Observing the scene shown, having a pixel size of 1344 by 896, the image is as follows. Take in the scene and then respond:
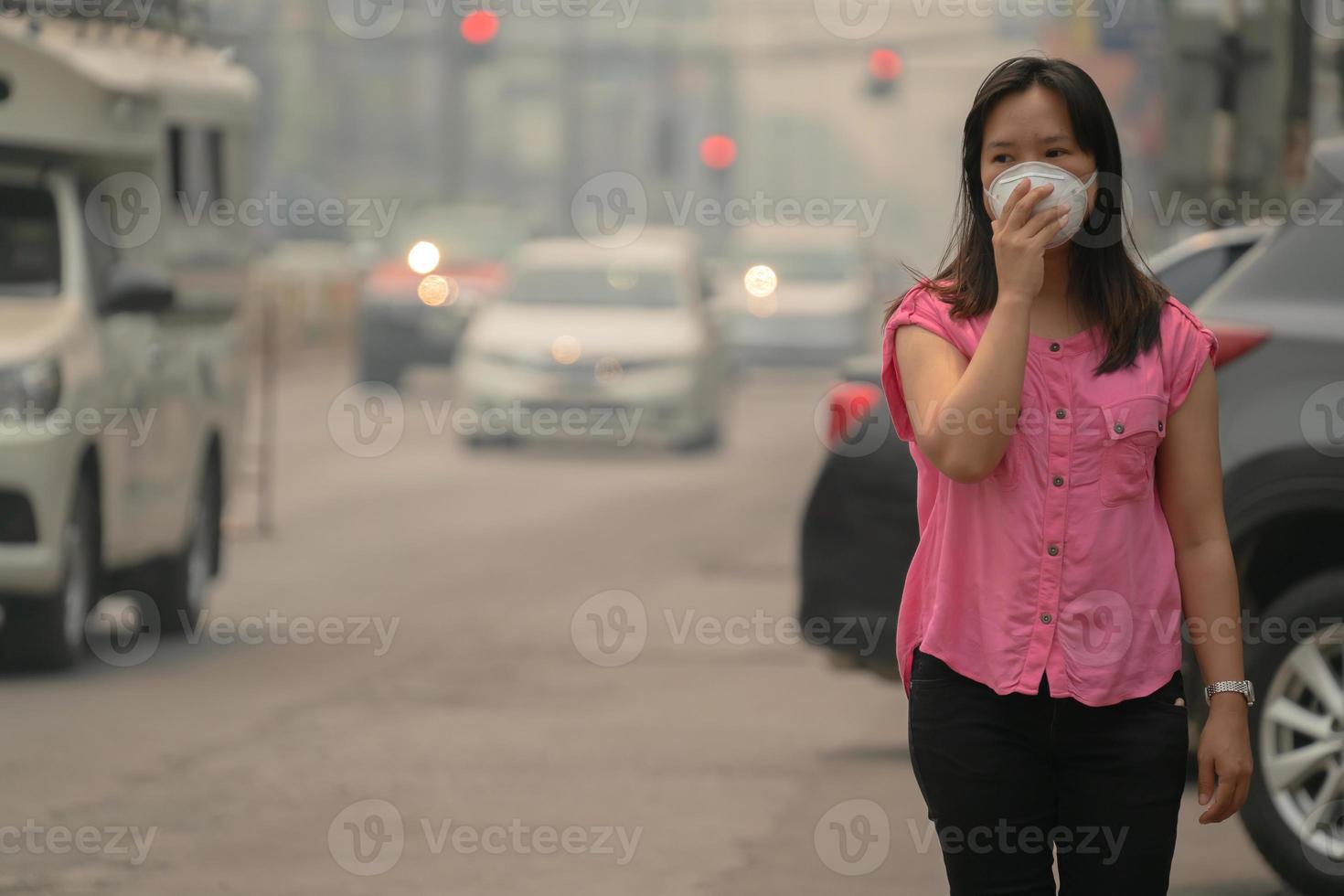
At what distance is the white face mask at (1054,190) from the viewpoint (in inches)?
145

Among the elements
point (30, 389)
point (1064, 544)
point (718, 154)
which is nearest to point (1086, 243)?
point (1064, 544)

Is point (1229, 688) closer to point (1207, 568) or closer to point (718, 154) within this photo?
point (1207, 568)

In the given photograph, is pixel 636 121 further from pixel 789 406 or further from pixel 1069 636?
pixel 1069 636

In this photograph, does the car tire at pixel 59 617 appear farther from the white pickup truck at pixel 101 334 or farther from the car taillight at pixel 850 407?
the car taillight at pixel 850 407

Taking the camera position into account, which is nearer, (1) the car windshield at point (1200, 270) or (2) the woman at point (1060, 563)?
(2) the woman at point (1060, 563)

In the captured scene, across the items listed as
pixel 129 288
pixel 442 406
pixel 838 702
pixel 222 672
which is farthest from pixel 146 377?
pixel 442 406

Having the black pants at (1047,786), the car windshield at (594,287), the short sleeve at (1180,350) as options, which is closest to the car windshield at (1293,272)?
the short sleeve at (1180,350)

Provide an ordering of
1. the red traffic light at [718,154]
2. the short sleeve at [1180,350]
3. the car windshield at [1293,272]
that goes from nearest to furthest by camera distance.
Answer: the short sleeve at [1180,350], the car windshield at [1293,272], the red traffic light at [718,154]

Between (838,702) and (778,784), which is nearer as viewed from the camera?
(778,784)

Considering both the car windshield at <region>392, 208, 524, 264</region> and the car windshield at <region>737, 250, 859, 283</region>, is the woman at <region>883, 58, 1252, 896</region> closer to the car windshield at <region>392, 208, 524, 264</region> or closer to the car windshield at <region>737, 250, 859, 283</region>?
the car windshield at <region>392, 208, 524, 264</region>

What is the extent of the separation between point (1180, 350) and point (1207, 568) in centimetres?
32

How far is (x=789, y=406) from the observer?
2923 centimetres

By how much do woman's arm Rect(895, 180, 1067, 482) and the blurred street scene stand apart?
1.13 ft

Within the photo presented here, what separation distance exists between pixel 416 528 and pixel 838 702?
716 cm
